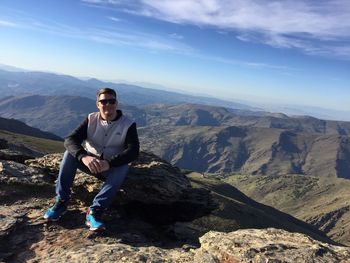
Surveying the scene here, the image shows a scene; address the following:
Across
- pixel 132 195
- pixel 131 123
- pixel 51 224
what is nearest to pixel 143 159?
pixel 132 195

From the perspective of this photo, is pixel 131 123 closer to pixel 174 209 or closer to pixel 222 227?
pixel 174 209

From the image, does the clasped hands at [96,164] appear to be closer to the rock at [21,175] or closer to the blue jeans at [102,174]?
the blue jeans at [102,174]

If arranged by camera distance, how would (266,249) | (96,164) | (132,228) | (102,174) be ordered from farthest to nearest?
(132,228)
(102,174)
(96,164)
(266,249)

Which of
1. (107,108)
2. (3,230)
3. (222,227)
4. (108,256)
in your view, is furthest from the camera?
(222,227)

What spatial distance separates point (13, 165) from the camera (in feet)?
64.5

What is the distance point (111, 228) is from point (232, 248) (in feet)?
18.1

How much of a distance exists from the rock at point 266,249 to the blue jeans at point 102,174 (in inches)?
158

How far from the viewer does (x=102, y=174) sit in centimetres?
1541

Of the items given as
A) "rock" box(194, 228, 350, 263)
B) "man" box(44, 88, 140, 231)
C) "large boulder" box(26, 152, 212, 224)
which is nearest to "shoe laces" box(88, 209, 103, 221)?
"man" box(44, 88, 140, 231)

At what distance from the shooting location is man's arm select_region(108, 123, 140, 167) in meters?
14.5

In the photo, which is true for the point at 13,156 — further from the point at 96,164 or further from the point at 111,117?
the point at 96,164

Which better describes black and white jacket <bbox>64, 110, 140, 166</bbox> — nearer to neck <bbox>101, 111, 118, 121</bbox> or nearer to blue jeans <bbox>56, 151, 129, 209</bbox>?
neck <bbox>101, 111, 118, 121</bbox>

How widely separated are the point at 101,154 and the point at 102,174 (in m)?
0.87

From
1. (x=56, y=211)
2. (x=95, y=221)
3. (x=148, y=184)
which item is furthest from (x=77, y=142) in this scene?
(x=148, y=184)
